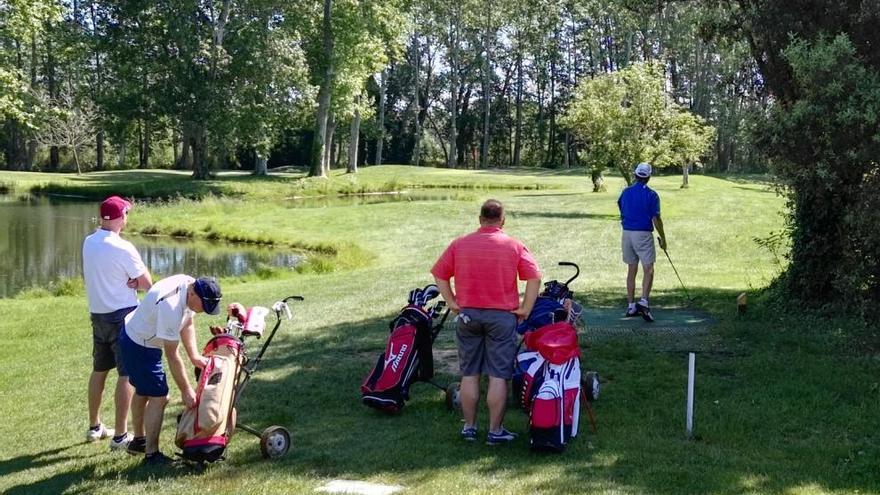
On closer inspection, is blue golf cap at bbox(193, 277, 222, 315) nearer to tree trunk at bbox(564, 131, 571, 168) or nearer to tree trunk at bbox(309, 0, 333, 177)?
tree trunk at bbox(309, 0, 333, 177)

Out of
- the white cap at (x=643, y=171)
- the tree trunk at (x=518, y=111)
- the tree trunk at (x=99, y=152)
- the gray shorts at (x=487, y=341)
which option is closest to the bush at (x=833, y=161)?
the white cap at (x=643, y=171)

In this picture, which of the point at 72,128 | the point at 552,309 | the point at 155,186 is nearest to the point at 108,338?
the point at 552,309

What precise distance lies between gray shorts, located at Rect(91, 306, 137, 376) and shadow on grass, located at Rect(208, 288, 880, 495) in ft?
4.07

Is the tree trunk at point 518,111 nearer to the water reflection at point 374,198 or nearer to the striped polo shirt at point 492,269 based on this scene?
the water reflection at point 374,198

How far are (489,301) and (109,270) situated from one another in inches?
113

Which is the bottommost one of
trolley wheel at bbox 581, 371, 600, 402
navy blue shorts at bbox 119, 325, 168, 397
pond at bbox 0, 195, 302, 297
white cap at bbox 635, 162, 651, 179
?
pond at bbox 0, 195, 302, 297

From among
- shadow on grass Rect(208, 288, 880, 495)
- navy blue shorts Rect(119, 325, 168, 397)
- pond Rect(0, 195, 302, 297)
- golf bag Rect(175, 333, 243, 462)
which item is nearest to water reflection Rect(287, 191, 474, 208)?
pond Rect(0, 195, 302, 297)

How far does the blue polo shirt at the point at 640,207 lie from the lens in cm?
1102

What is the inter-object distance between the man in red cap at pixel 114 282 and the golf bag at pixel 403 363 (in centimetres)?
196

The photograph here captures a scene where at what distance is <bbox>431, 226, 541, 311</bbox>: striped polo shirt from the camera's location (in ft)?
20.7

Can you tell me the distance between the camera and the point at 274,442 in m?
6.25

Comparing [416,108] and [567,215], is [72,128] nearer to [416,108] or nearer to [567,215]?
[416,108]

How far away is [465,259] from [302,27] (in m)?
44.0

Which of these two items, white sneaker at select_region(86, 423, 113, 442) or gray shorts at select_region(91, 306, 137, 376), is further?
white sneaker at select_region(86, 423, 113, 442)
